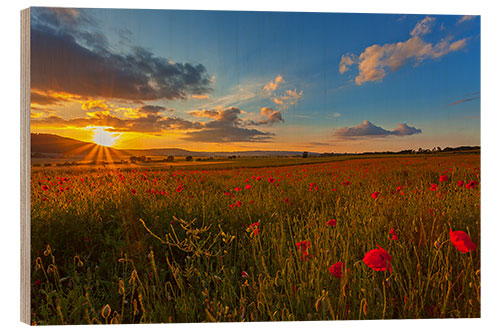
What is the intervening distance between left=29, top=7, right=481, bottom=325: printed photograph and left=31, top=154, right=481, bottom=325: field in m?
0.02

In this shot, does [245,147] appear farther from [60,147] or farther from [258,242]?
[60,147]

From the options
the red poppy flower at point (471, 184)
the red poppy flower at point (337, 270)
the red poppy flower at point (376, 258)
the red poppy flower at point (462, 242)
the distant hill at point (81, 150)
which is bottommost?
the red poppy flower at point (337, 270)

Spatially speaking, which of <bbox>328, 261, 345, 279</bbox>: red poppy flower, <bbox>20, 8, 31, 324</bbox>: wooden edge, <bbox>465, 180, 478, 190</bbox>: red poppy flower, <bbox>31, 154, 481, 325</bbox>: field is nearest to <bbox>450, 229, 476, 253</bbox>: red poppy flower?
<bbox>31, 154, 481, 325</bbox>: field

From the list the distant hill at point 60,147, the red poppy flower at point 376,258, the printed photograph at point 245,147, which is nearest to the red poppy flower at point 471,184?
the printed photograph at point 245,147

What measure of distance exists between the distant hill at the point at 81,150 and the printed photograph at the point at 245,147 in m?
0.01

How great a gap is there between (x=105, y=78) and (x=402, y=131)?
9.69 ft

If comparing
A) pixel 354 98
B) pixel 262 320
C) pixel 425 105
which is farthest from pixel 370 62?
pixel 262 320

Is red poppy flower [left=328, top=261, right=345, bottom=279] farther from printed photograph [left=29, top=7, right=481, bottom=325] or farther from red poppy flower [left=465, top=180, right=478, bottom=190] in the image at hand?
red poppy flower [left=465, top=180, right=478, bottom=190]

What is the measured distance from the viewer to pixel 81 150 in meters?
3.24

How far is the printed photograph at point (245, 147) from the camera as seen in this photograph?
2930 mm

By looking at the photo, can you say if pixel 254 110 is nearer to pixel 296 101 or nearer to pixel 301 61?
pixel 296 101

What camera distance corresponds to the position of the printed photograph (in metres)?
2.93

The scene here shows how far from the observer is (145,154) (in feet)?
10.8

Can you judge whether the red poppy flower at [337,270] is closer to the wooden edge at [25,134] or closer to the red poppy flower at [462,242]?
the red poppy flower at [462,242]
